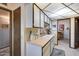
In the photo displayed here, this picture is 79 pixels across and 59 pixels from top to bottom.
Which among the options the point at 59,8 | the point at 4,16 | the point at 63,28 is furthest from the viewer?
the point at 63,28


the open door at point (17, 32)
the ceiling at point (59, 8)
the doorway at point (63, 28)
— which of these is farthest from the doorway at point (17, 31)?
the doorway at point (63, 28)

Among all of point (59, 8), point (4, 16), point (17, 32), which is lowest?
point (17, 32)

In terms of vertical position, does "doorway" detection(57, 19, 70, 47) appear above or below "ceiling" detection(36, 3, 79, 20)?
below

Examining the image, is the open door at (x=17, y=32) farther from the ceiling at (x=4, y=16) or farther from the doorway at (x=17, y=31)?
the ceiling at (x=4, y=16)

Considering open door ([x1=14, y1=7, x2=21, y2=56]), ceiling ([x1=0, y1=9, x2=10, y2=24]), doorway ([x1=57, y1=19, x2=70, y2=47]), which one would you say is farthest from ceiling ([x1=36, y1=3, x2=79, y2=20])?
ceiling ([x1=0, y1=9, x2=10, y2=24])

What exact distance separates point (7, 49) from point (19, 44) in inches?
10.3

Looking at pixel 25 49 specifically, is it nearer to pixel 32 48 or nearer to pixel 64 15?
pixel 32 48

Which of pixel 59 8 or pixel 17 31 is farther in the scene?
pixel 59 8

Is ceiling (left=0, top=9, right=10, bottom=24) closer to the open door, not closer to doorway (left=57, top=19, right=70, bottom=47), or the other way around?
the open door

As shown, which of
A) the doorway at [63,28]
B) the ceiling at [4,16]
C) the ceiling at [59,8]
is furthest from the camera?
the doorway at [63,28]

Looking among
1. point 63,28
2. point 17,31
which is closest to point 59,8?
point 63,28

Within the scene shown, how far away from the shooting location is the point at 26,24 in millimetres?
1382

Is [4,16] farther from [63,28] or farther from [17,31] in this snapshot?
[63,28]

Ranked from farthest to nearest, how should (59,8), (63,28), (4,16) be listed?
(63,28) < (59,8) < (4,16)
